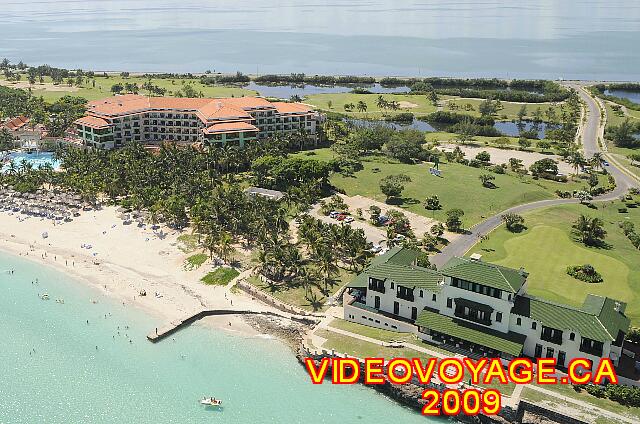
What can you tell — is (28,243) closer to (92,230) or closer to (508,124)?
(92,230)

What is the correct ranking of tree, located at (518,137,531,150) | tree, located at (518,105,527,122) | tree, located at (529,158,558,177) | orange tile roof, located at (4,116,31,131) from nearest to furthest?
tree, located at (529,158,558,177), orange tile roof, located at (4,116,31,131), tree, located at (518,137,531,150), tree, located at (518,105,527,122)

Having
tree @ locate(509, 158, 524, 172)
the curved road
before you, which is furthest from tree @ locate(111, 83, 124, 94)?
the curved road

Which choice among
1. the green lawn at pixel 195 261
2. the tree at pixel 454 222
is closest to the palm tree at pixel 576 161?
the tree at pixel 454 222

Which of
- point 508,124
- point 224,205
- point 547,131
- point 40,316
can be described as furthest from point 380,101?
point 40,316

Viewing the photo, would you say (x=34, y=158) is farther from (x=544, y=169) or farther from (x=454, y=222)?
(x=544, y=169)

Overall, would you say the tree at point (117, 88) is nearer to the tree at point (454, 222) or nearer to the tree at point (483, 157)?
the tree at point (483, 157)

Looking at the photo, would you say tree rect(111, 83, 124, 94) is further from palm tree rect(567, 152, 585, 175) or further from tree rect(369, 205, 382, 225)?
palm tree rect(567, 152, 585, 175)
